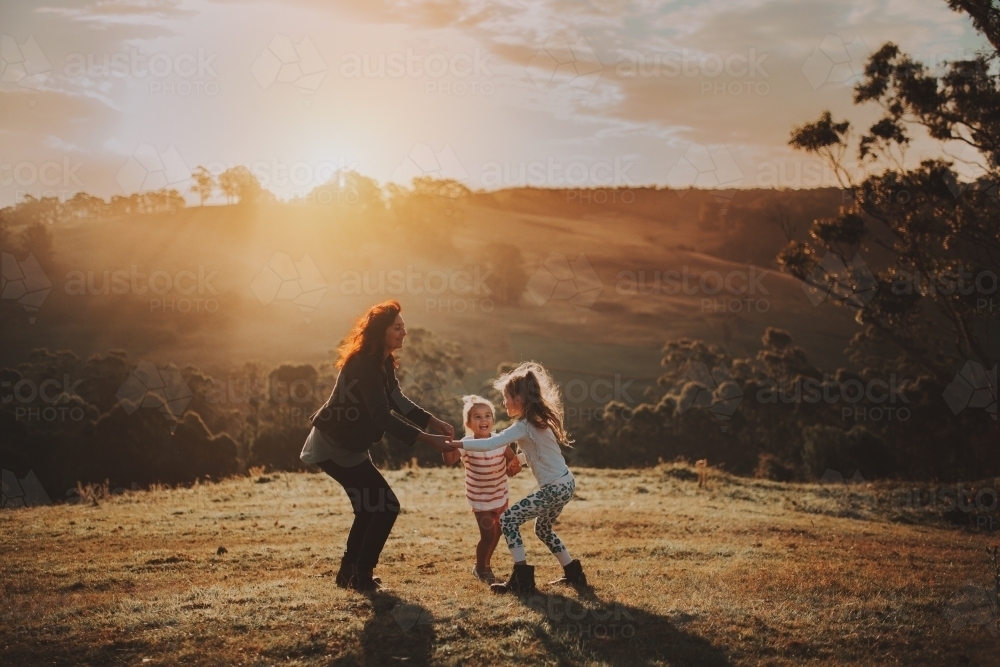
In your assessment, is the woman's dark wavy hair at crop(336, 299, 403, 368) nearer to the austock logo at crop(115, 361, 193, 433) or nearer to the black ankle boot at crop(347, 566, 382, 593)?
the black ankle boot at crop(347, 566, 382, 593)

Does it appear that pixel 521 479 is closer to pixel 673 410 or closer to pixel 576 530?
pixel 576 530

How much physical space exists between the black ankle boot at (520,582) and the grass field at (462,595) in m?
0.21

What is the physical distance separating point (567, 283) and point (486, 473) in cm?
8678

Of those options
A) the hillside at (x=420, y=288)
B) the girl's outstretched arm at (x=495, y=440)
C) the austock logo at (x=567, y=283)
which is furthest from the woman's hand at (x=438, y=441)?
the austock logo at (x=567, y=283)

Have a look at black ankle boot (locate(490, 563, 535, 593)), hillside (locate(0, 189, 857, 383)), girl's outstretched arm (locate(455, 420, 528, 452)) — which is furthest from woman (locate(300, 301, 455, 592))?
hillside (locate(0, 189, 857, 383))

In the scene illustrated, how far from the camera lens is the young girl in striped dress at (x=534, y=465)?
7.72 m

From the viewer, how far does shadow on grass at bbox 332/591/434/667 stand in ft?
19.7

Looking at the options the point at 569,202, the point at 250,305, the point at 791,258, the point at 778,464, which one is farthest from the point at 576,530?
the point at 569,202

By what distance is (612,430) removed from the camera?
47562 mm

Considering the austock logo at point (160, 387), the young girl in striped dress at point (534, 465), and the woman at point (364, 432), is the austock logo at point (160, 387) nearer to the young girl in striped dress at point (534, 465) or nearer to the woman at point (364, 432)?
the woman at point (364, 432)

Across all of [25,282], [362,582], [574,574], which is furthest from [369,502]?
[25,282]

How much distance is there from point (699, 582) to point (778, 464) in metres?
31.5

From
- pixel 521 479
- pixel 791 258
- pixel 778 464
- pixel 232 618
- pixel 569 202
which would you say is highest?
pixel 569 202

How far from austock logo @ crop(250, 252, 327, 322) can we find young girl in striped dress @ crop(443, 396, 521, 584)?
67.7 m
